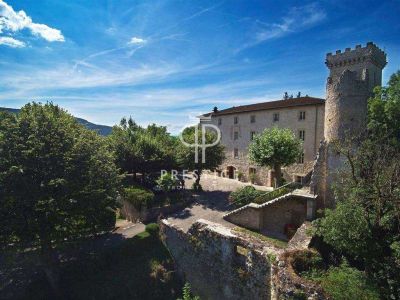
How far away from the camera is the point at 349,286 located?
888 cm

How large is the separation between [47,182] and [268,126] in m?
26.0

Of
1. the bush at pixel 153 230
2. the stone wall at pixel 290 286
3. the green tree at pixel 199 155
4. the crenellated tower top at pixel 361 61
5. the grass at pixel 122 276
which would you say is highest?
the crenellated tower top at pixel 361 61

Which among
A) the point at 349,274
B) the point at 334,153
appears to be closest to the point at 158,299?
the point at 349,274

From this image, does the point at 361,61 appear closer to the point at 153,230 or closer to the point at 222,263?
the point at 222,263

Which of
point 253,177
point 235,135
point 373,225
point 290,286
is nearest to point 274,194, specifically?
point 373,225

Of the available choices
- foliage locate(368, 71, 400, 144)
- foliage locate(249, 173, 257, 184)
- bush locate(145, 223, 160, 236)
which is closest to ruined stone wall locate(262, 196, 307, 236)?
foliage locate(368, 71, 400, 144)

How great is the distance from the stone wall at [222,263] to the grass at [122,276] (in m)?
1.98

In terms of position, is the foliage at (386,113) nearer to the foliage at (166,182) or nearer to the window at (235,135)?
the foliage at (166,182)

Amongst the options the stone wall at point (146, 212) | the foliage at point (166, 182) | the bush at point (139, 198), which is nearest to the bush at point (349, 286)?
the stone wall at point (146, 212)

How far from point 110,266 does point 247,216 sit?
1114 centimetres

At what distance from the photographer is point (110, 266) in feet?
60.5

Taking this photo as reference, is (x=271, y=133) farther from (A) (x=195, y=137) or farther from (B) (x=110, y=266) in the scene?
(B) (x=110, y=266)

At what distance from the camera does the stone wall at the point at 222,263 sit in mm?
10641

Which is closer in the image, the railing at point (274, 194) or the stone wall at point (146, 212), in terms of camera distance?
the railing at point (274, 194)
